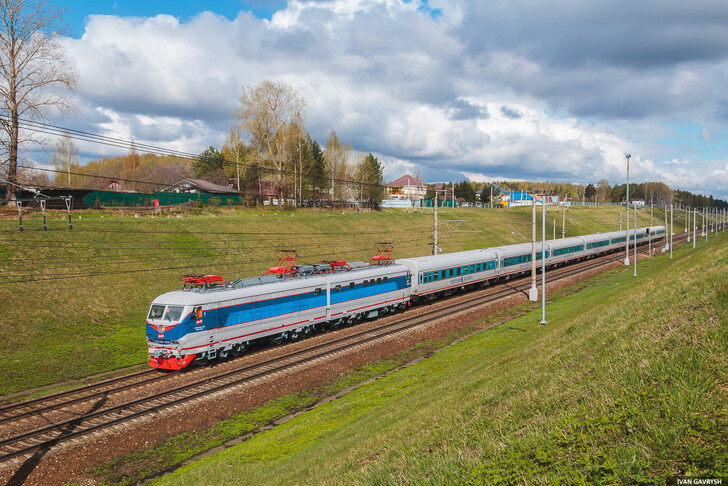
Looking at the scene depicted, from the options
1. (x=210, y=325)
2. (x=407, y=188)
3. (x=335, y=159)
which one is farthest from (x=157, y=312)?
(x=407, y=188)

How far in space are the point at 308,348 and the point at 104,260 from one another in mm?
20098

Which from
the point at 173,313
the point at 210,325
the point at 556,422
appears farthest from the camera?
the point at 210,325

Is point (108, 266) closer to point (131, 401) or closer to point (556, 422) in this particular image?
point (131, 401)

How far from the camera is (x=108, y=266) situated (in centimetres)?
3431

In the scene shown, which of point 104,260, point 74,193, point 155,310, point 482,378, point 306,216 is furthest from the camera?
point 306,216

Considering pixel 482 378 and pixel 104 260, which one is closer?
pixel 482 378

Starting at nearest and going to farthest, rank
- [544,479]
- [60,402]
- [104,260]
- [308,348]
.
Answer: [544,479] → [60,402] → [308,348] → [104,260]

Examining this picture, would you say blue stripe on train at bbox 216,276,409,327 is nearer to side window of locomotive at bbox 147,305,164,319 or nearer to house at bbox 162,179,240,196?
side window of locomotive at bbox 147,305,164,319

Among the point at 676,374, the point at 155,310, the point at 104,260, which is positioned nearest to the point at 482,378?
the point at 676,374

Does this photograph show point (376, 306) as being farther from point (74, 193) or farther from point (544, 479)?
point (74, 193)

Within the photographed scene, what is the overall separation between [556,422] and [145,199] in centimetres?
5805

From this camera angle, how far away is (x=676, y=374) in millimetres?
8172

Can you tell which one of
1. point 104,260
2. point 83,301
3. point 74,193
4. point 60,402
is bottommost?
point 60,402

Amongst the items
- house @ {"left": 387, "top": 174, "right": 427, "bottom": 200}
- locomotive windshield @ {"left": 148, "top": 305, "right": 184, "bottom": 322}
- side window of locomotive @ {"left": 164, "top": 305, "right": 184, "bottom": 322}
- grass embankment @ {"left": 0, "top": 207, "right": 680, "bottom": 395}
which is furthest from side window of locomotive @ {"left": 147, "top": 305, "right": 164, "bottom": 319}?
house @ {"left": 387, "top": 174, "right": 427, "bottom": 200}
